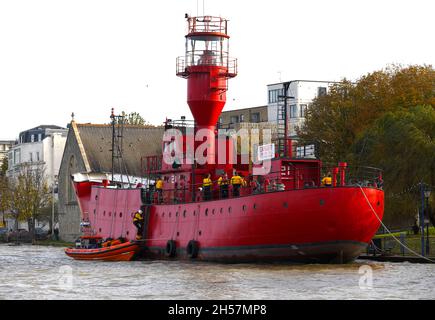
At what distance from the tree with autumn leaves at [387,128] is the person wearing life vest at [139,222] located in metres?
12.9

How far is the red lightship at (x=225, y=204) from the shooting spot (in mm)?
40031

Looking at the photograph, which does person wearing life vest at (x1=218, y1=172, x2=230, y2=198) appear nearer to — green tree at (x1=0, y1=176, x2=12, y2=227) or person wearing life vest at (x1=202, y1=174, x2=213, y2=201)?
person wearing life vest at (x1=202, y1=174, x2=213, y2=201)

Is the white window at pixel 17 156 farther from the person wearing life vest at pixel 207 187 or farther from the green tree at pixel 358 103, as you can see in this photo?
the person wearing life vest at pixel 207 187

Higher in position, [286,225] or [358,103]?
[358,103]

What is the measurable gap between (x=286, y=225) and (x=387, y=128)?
51.0 feet

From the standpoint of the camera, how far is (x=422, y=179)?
50.2 m

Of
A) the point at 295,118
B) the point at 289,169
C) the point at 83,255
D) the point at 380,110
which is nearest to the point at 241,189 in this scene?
the point at 289,169

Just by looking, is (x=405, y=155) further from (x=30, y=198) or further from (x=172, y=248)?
(x=30, y=198)

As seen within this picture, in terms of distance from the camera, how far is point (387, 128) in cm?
5403

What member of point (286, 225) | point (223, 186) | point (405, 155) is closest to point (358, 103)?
point (405, 155)

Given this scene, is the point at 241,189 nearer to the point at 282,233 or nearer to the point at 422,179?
the point at 282,233

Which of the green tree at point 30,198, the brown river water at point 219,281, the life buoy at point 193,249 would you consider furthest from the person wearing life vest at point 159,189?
the green tree at point 30,198

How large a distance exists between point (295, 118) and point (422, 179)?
54996 millimetres
